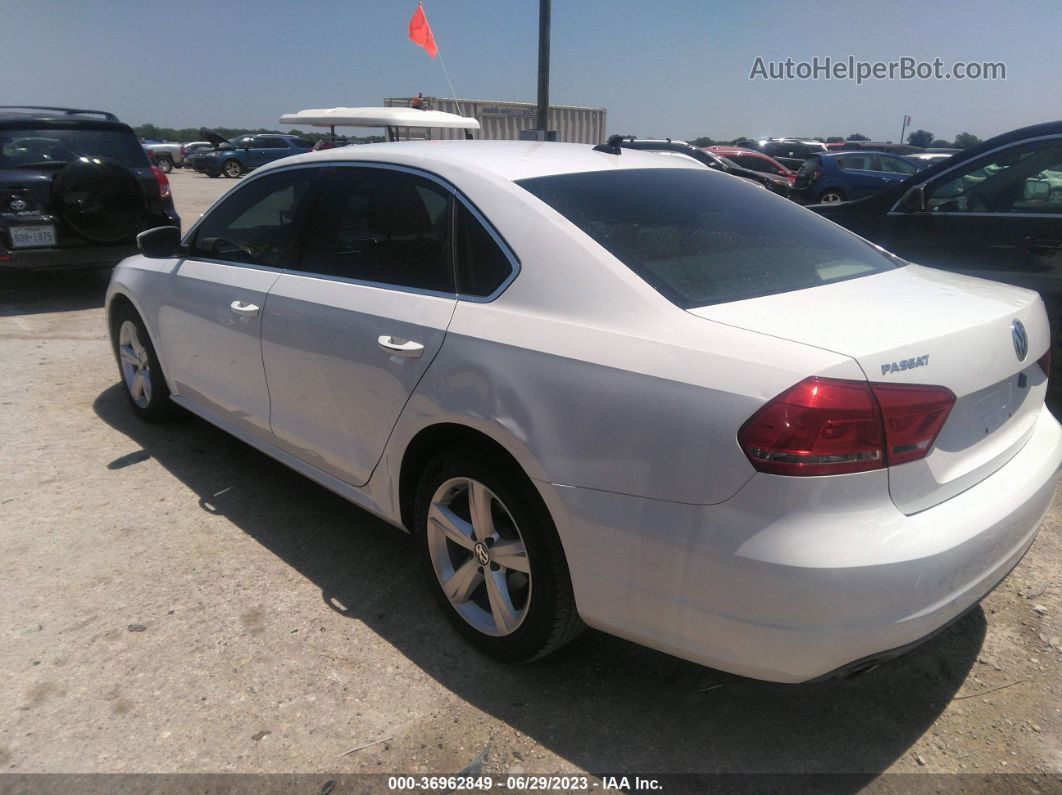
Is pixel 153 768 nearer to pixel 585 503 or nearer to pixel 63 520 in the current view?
pixel 585 503

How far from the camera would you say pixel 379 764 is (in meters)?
2.22

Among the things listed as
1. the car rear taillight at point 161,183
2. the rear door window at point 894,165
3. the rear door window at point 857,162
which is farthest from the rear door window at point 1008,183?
the rear door window at point 894,165

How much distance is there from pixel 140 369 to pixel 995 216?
16.9 ft

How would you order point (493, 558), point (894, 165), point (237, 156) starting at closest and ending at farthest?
point (493, 558) < point (894, 165) < point (237, 156)

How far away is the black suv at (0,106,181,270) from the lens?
7152 millimetres

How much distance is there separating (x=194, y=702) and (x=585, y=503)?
4.55ft

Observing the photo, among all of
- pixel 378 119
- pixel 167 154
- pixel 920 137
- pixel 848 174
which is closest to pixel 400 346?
pixel 378 119

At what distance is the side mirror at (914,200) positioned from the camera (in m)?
4.94

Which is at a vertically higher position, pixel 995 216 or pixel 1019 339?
pixel 1019 339

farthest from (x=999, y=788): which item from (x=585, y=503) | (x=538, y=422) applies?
(x=538, y=422)

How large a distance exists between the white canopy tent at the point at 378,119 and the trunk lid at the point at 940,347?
517 centimetres

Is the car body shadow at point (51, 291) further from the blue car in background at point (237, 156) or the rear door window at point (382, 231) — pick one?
the blue car in background at point (237, 156)

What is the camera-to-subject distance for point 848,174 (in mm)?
17516

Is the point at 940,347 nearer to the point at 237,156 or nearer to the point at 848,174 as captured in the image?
the point at 848,174
